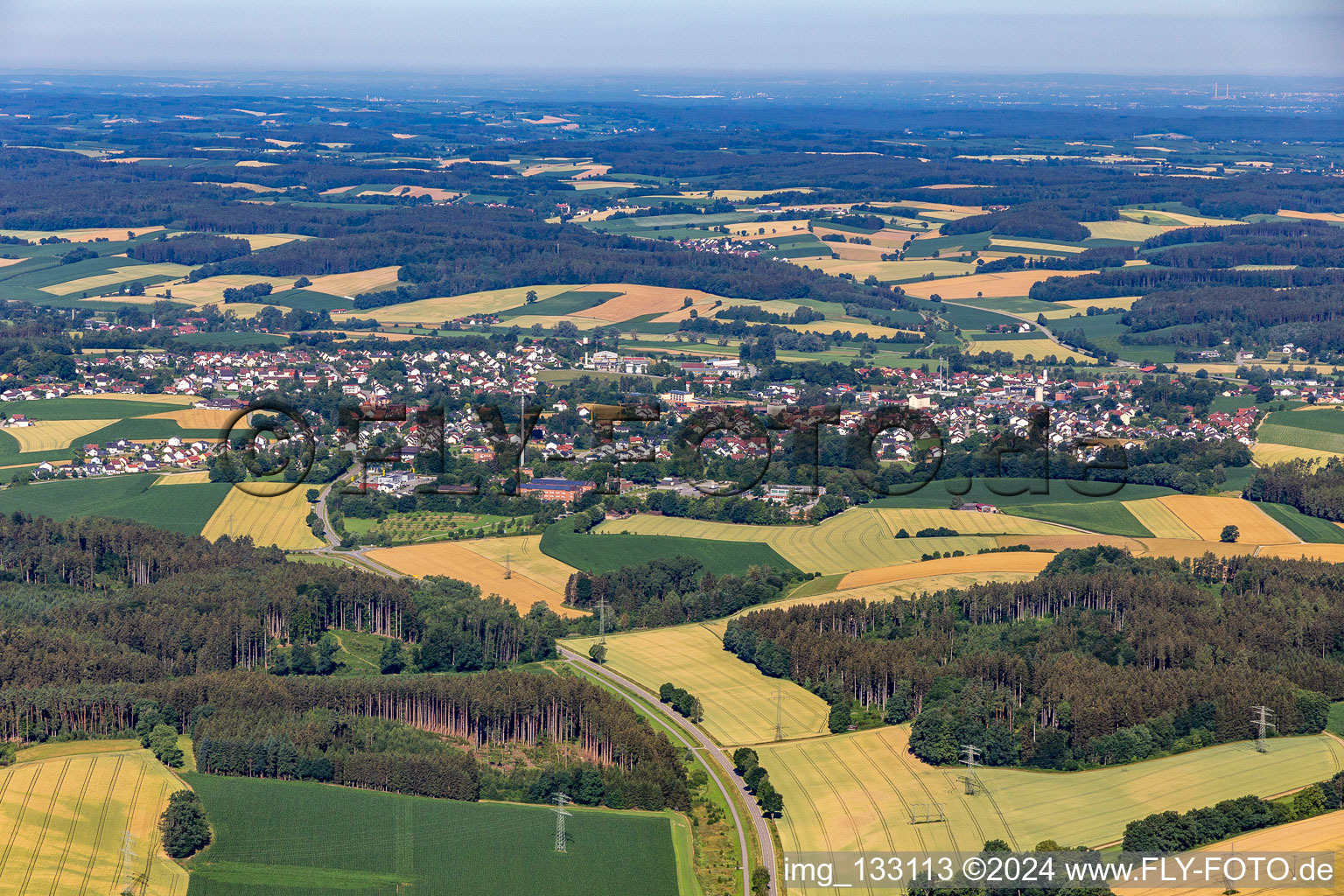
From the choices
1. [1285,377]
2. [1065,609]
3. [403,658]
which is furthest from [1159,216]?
[403,658]

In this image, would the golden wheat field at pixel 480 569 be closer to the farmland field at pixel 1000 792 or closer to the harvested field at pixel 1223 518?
the farmland field at pixel 1000 792

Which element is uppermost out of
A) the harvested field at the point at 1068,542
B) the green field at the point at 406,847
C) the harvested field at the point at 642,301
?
the green field at the point at 406,847

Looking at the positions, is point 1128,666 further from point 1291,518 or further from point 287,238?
point 287,238

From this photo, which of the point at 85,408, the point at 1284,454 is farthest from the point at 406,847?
the point at 85,408

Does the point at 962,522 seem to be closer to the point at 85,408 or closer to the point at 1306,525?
the point at 1306,525

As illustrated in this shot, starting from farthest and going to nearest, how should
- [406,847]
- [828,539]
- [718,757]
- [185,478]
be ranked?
[185,478]
[828,539]
[718,757]
[406,847]

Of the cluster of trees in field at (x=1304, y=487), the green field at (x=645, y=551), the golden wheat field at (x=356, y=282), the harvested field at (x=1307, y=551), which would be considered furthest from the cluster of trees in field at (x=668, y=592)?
the golden wheat field at (x=356, y=282)
